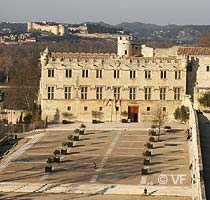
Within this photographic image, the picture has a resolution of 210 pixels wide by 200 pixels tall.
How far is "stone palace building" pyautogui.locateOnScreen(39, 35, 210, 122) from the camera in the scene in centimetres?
6025

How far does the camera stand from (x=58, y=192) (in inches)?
1438

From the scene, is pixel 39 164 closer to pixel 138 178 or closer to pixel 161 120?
pixel 138 178

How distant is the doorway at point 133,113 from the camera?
60.6 meters

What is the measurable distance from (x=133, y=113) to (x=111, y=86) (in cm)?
331

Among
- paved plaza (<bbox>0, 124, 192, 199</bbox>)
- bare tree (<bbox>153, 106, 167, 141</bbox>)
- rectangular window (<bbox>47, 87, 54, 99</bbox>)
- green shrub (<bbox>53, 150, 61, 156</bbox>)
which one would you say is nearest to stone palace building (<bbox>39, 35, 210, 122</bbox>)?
rectangular window (<bbox>47, 87, 54, 99</bbox>)

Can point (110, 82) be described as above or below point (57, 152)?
above

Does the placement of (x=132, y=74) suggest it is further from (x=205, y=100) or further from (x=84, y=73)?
(x=205, y=100)

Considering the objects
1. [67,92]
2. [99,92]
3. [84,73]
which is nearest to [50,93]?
[67,92]

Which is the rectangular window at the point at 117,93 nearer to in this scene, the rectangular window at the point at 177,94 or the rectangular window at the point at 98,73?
the rectangular window at the point at 98,73

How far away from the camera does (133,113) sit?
60.8 m

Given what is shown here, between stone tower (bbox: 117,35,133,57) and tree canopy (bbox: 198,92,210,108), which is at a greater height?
stone tower (bbox: 117,35,133,57)

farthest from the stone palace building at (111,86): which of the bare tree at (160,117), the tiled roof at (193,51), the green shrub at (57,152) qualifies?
the green shrub at (57,152)

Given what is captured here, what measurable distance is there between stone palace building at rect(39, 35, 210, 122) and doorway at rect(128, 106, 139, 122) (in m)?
0.09

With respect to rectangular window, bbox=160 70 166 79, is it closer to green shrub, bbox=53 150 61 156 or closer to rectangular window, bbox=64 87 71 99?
rectangular window, bbox=64 87 71 99
